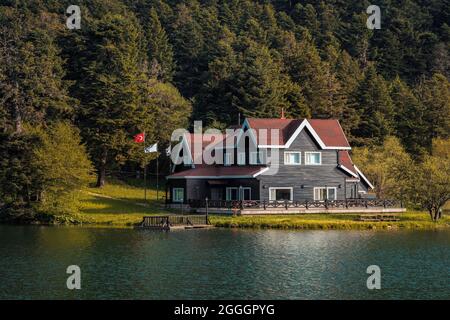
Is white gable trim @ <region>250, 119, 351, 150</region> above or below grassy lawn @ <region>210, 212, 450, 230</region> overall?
A: above

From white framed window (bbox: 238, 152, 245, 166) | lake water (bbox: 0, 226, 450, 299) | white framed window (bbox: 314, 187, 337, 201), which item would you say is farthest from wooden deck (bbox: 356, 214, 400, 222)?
white framed window (bbox: 238, 152, 245, 166)

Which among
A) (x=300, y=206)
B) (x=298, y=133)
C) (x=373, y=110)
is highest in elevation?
(x=373, y=110)

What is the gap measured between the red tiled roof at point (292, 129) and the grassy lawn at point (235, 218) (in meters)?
9.10

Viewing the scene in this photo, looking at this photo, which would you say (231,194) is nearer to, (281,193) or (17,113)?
(281,193)

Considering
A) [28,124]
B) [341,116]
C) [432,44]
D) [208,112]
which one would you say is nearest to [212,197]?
[28,124]

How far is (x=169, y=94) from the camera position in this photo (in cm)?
10100

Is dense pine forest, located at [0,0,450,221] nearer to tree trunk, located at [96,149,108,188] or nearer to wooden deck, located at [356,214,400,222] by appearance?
tree trunk, located at [96,149,108,188]

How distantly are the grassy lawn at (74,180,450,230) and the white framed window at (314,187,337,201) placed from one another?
582 centimetres

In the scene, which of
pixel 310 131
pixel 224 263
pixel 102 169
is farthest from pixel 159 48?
pixel 224 263

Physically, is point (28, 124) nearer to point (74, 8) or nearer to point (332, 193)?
point (332, 193)

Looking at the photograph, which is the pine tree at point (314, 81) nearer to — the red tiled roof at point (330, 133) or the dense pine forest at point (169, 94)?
the dense pine forest at point (169, 94)

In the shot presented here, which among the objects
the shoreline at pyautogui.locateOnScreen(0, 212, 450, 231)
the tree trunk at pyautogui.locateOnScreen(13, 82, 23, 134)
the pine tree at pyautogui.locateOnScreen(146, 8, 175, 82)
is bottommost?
the shoreline at pyautogui.locateOnScreen(0, 212, 450, 231)

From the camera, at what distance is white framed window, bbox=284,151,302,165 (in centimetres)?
7188

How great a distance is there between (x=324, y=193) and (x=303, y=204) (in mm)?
4928
